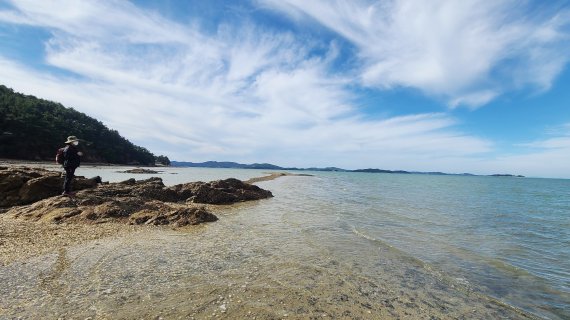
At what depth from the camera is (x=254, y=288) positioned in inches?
266

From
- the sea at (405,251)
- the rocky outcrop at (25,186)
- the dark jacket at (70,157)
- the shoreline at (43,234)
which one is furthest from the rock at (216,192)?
the shoreline at (43,234)

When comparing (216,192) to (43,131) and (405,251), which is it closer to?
(405,251)

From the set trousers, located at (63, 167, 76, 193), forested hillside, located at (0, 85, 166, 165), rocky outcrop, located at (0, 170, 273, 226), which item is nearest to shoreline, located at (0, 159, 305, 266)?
rocky outcrop, located at (0, 170, 273, 226)

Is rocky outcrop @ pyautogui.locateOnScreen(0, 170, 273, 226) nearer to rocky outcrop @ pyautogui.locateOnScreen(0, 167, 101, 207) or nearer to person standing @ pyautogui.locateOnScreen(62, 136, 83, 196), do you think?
rocky outcrop @ pyautogui.locateOnScreen(0, 167, 101, 207)

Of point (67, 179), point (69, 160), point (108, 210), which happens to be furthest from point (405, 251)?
point (67, 179)

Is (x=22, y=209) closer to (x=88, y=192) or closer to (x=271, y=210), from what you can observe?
(x=88, y=192)

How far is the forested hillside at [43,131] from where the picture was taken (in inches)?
2840

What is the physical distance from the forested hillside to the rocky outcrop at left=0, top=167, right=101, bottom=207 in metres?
55.6

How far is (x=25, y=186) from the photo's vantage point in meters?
15.0

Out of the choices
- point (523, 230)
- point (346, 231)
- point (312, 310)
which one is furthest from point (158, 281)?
point (523, 230)

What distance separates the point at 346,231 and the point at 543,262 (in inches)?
296

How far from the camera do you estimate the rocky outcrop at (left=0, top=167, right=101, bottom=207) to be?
14570mm

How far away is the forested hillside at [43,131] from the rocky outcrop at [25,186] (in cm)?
5559

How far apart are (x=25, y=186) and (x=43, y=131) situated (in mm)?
82596
